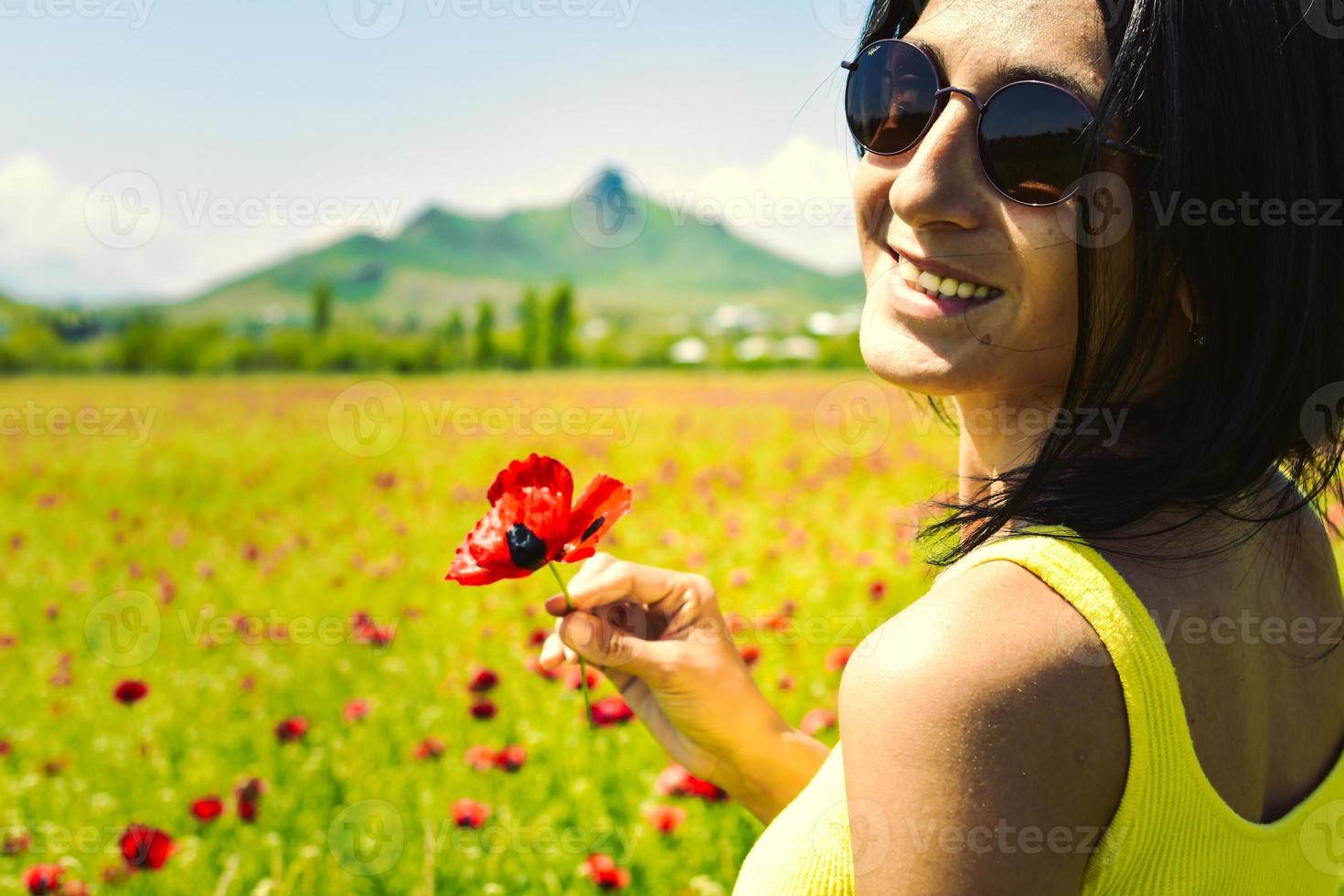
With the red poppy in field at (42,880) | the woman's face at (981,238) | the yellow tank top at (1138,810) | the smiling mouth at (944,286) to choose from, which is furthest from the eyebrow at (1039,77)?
the red poppy in field at (42,880)

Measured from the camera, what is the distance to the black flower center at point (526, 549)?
4.54 feet

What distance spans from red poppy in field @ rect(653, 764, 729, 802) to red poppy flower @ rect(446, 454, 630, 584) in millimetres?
1418

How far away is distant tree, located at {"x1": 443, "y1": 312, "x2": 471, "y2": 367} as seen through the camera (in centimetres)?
6881

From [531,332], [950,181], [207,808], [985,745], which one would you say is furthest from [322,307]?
[985,745]

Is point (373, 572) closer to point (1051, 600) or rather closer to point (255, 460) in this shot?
point (1051, 600)

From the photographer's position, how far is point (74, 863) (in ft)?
9.07

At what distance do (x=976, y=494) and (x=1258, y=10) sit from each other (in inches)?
24.3

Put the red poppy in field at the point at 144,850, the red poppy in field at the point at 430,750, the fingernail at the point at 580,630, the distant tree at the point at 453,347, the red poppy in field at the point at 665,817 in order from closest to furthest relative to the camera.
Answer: the fingernail at the point at 580,630, the red poppy in field at the point at 144,850, the red poppy in field at the point at 665,817, the red poppy in field at the point at 430,750, the distant tree at the point at 453,347

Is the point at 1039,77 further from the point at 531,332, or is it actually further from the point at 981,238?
the point at 531,332

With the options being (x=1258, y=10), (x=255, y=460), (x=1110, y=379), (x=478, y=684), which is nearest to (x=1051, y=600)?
(x=1110, y=379)

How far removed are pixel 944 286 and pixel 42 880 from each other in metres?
A: 2.55

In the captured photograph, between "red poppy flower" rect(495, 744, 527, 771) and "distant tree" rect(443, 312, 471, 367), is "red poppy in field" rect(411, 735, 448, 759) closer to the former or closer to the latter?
"red poppy flower" rect(495, 744, 527, 771)

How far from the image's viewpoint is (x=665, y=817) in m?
2.79

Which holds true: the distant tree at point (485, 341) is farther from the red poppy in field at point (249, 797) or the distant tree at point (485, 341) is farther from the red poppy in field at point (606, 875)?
the red poppy in field at point (606, 875)
